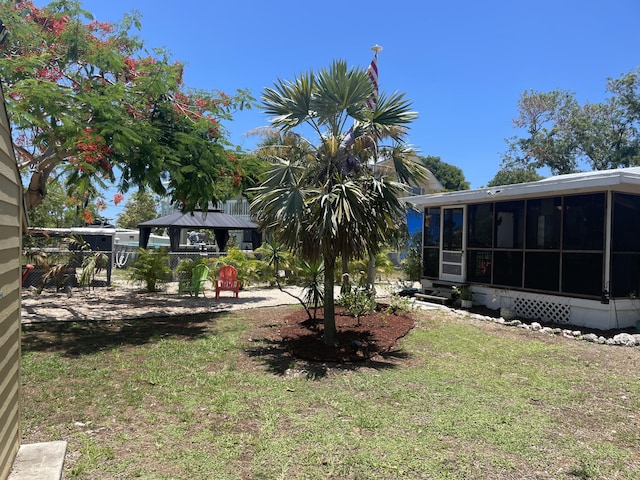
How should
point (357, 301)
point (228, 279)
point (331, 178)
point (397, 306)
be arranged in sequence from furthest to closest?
point (228, 279) → point (397, 306) → point (357, 301) → point (331, 178)

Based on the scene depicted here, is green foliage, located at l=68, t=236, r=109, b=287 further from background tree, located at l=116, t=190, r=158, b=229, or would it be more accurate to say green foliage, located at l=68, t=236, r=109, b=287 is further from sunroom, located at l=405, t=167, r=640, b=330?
background tree, located at l=116, t=190, r=158, b=229

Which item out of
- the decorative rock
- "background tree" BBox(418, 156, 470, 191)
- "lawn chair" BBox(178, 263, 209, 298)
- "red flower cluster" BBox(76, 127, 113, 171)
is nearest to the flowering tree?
"red flower cluster" BBox(76, 127, 113, 171)

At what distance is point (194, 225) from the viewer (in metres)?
19.9

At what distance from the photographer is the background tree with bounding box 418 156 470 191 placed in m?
53.0

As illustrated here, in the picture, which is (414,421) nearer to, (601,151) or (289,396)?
(289,396)

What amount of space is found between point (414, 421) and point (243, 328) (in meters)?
4.98

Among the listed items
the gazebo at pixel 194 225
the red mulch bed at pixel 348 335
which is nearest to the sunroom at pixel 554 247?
the red mulch bed at pixel 348 335

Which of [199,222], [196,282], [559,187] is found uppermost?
[559,187]

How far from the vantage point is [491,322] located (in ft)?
31.1

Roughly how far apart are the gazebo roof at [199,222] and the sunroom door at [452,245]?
28.5 feet

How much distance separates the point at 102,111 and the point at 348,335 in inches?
228

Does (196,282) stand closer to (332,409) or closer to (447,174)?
(332,409)

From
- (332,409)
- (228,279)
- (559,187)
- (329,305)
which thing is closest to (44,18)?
(228,279)

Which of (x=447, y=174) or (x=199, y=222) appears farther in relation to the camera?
(x=447, y=174)
